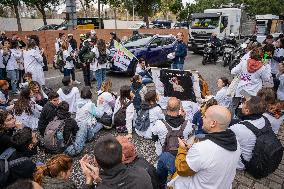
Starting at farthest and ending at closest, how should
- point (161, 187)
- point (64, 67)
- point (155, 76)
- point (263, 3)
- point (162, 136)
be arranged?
1. point (263, 3)
2. point (64, 67)
3. point (155, 76)
4. point (162, 136)
5. point (161, 187)

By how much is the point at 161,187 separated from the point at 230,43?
44.7 feet

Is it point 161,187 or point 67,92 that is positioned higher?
point 67,92

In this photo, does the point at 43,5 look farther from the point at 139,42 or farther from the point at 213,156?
the point at 213,156

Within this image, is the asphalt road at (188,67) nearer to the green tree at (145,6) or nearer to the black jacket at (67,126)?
the black jacket at (67,126)

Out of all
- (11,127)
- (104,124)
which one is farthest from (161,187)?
(104,124)

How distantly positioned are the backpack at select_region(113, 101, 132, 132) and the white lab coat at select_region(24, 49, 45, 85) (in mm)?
4019

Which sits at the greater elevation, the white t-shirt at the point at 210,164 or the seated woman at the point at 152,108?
the white t-shirt at the point at 210,164

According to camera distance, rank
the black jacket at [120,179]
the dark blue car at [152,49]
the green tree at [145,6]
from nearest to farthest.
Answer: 1. the black jacket at [120,179]
2. the dark blue car at [152,49]
3. the green tree at [145,6]

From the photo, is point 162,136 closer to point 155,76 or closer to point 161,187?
point 161,187

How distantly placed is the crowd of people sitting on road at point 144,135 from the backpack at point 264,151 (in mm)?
14

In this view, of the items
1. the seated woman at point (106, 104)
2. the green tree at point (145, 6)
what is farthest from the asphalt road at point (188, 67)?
the green tree at point (145, 6)

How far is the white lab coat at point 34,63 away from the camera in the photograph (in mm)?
9180

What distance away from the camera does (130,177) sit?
2484 mm

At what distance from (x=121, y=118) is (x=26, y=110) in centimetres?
197
